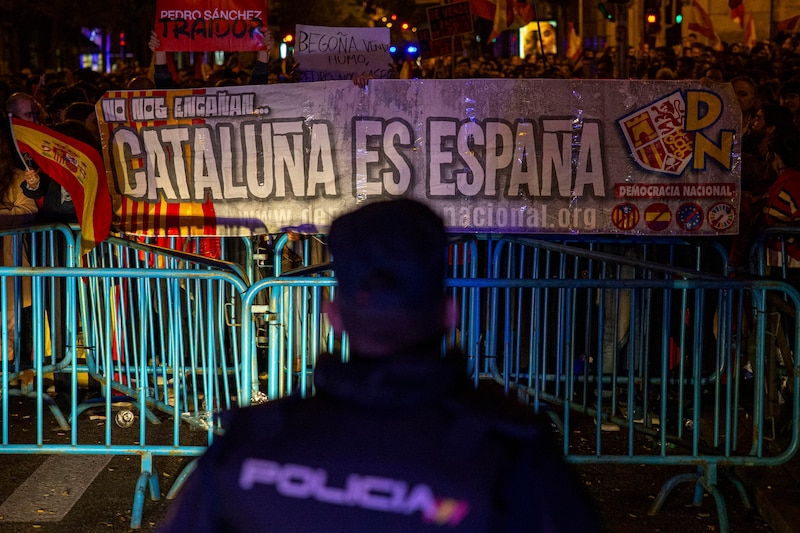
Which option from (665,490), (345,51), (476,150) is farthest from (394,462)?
(345,51)

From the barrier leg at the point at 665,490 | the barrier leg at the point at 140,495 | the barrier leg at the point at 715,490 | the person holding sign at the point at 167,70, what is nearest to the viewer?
the barrier leg at the point at 715,490

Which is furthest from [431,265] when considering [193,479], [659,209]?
[659,209]

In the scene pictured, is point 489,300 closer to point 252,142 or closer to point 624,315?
point 624,315

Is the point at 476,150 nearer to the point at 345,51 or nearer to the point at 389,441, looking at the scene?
the point at 345,51

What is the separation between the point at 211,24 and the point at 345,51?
1.12 metres

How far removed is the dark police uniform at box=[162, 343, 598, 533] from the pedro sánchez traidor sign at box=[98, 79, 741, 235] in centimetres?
521

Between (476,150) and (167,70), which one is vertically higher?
(167,70)

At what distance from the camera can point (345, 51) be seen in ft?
28.6

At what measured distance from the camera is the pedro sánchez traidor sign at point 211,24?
8.45 metres

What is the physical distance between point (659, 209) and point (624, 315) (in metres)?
0.97

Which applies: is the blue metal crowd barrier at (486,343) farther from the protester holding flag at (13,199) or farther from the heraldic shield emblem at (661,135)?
the heraldic shield emblem at (661,135)

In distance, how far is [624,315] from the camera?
7.67 m

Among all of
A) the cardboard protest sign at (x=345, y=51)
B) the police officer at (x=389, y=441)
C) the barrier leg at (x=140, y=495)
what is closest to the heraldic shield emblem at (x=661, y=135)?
the cardboard protest sign at (x=345, y=51)

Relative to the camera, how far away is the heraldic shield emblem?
7.00 metres
